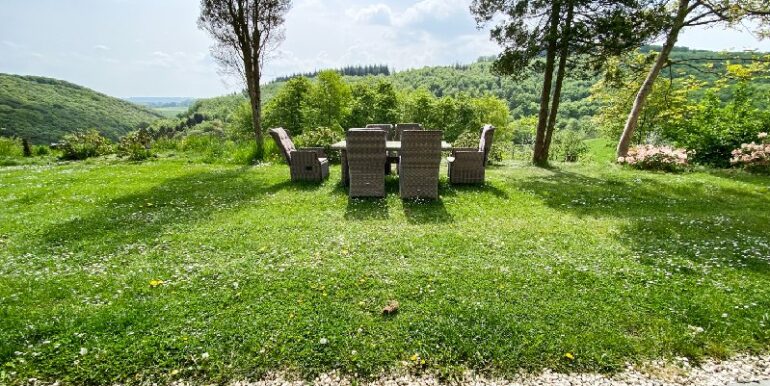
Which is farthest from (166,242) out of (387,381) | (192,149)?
(192,149)

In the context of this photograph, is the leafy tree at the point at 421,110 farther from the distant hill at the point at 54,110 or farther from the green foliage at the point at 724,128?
the distant hill at the point at 54,110

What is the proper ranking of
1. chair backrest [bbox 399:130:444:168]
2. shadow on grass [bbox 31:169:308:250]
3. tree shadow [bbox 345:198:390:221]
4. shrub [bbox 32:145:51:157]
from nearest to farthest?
1. shadow on grass [bbox 31:169:308:250]
2. tree shadow [bbox 345:198:390:221]
3. chair backrest [bbox 399:130:444:168]
4. shrub [bbox 32:145:51:157]

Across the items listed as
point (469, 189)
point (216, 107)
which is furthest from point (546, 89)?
point (216, 107)

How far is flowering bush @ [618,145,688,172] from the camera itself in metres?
12.5

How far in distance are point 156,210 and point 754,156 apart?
56.7 feet

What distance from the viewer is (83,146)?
15484mm

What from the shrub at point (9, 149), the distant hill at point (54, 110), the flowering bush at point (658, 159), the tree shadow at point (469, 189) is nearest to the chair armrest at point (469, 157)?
the tree shadow at point (469, 189)

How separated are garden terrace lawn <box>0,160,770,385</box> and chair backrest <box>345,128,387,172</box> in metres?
0.86

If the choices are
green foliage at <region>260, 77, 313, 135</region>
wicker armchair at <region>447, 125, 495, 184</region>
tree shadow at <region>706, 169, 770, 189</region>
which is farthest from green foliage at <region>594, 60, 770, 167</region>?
green foliage at <region>260, 77, 313, 135</region>

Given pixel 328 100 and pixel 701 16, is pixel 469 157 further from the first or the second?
pixel 328 100

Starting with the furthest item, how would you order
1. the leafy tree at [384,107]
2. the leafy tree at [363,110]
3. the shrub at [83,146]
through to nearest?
the leafy tree at [363,110]
the leafy tree at [384,107]
the shrub at [83,146]

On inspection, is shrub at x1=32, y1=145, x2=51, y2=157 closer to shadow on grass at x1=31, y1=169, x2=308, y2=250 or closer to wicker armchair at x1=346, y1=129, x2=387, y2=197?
shadow on grass at x1=31, y1=169, x2=308, y2=250

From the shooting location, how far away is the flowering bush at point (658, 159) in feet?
40.9

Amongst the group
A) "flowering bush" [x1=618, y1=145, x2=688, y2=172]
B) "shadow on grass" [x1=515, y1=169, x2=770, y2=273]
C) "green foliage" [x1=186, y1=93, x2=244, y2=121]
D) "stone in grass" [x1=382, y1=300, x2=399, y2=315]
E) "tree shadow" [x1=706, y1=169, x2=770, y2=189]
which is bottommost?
"stone in grass" [x1=382, y1=300, x2=399, y2=315]
